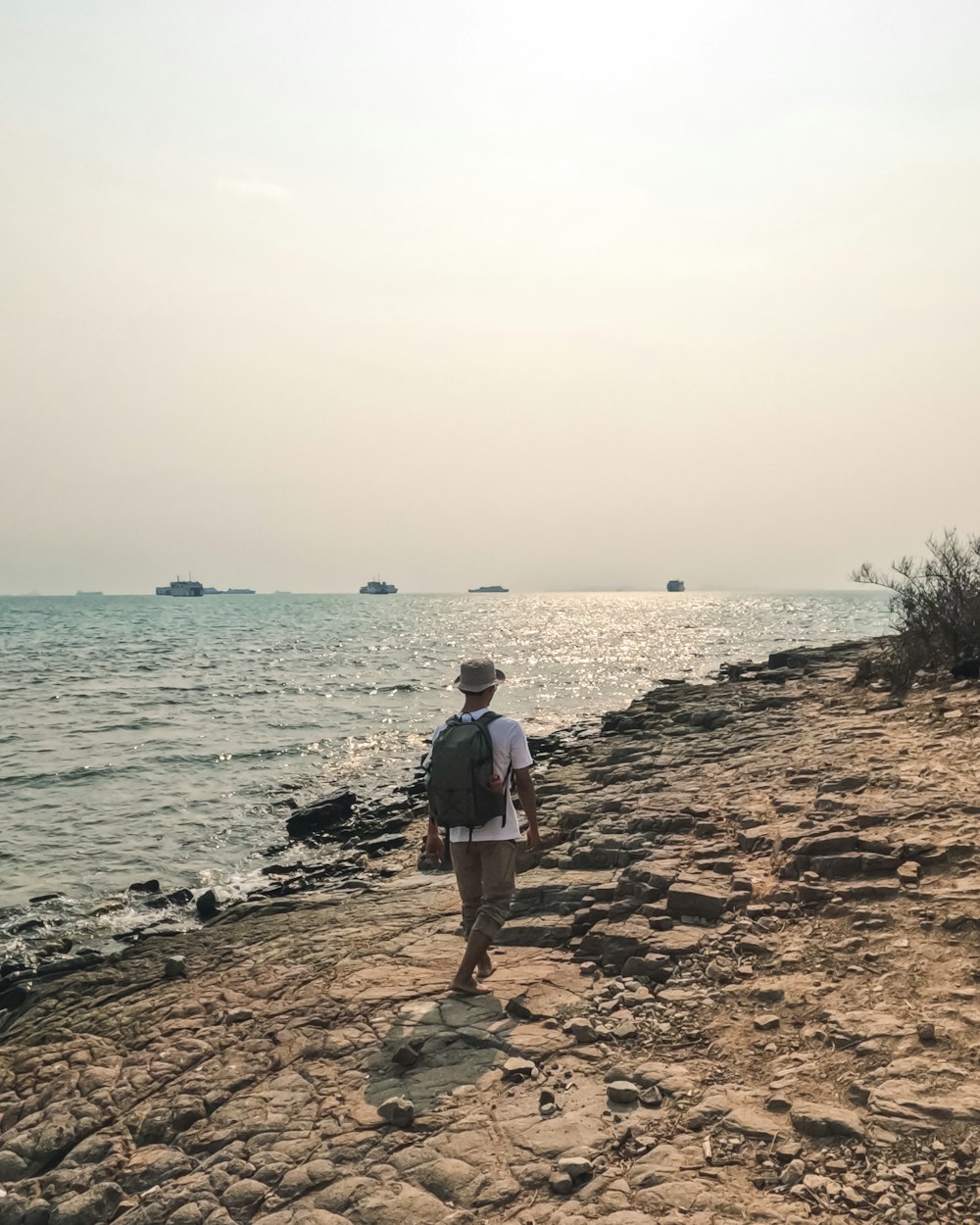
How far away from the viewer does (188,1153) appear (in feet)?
16.9

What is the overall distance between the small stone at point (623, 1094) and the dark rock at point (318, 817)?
11827 mm

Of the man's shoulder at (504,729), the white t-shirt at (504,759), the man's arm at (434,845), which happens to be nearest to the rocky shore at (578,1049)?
the man's arm at (434,845)

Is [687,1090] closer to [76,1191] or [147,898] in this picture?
[76,1191]

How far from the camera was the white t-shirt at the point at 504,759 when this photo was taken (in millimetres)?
6281

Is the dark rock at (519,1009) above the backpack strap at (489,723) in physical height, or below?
below

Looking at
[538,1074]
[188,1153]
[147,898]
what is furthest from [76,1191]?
[147,898]

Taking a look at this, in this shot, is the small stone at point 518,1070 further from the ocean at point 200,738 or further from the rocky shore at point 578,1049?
the ocean at point 200,738

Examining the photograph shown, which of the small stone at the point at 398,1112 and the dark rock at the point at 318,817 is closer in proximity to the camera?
the small stone at the point at 398,1112

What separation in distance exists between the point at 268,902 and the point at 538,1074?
7131 millimetres

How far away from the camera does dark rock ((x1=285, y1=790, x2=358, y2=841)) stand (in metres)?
16.0

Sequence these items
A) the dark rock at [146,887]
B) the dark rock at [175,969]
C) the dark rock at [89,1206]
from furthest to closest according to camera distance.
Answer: the dark rock at [146,887] < the dark rock at [175,969] < the dark rock at [89,1206]

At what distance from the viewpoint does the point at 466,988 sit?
6.39m

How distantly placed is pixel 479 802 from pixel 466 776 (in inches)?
8.9

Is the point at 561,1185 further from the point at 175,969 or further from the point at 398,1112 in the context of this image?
Result: the point at 175,969
